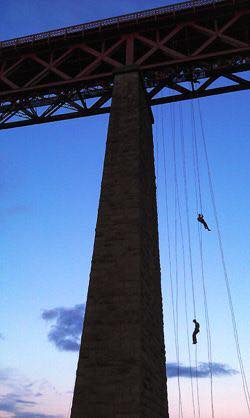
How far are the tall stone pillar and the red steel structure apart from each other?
4.05 m

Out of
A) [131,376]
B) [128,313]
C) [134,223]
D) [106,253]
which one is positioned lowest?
[131,376]

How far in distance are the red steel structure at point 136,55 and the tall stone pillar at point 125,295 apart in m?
4.05

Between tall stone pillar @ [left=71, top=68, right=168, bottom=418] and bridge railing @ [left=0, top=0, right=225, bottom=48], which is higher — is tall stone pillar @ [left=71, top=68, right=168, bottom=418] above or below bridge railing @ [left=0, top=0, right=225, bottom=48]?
below

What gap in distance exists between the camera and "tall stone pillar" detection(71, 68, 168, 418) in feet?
33.9

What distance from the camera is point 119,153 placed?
1448 cm

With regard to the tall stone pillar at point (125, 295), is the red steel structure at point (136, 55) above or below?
above

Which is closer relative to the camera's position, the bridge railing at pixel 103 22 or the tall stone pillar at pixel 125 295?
the tall stone pillar at pixel 125 295

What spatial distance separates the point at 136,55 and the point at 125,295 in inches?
559

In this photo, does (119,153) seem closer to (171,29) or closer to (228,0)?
(171,29)

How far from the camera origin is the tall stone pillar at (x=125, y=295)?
10328 millimetres

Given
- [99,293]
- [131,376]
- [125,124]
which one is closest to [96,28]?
[125,124]

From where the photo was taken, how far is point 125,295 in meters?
11.5

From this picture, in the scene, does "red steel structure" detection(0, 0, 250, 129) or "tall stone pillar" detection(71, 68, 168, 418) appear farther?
"red steel structure" detection(0, 0, 250, 129)

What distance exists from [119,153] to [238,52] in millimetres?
7183
